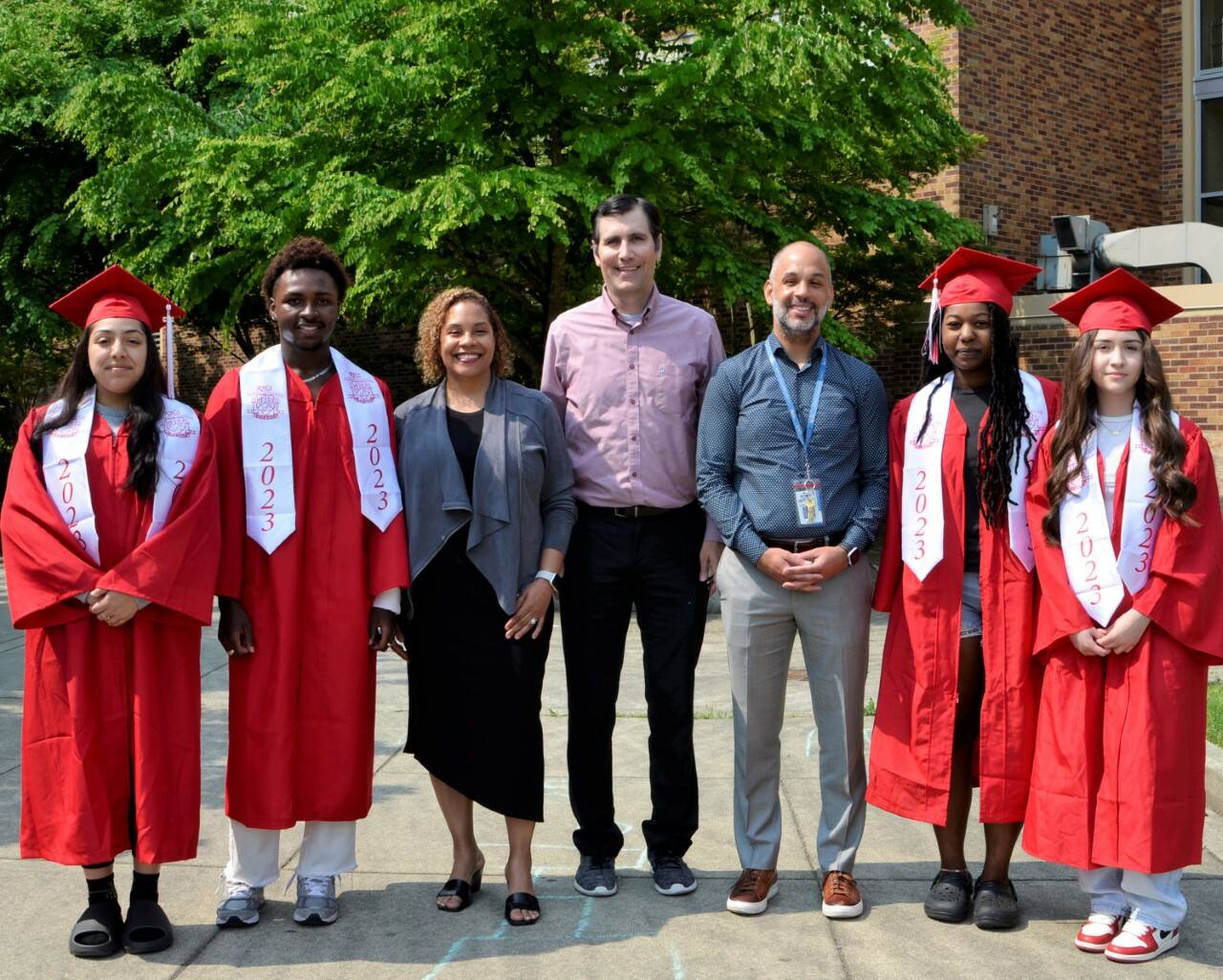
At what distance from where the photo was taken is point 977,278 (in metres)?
4.09

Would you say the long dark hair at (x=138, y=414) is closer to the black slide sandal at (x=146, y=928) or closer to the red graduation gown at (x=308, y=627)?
the red graduation gown at (x=308, y=627)

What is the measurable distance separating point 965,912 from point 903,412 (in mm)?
1618

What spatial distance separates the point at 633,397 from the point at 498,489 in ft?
1.93

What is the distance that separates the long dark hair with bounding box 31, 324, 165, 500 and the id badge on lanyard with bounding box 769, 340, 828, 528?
1967 mm

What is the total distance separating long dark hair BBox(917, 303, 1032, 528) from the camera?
3.97m

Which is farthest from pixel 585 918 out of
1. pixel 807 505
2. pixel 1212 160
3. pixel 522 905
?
pixel 1212 160

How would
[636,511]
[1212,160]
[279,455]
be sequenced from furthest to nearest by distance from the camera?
[1212,160], [636,511], [279,455]

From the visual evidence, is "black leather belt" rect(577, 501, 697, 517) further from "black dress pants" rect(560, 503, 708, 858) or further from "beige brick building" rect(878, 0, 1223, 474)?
"beige brick building" rect(878, 0, 1223, 474)

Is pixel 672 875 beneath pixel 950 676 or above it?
beneath

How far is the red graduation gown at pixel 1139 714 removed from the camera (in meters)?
3.75

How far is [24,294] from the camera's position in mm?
15406

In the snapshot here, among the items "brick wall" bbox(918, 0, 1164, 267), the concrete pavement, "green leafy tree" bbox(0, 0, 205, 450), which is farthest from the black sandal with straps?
"brick wall" bbox(918, 0, 1164, 267)

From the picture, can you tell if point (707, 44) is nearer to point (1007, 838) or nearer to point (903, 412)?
point (903, 412)

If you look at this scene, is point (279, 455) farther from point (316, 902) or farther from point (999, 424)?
point (999, 424)
